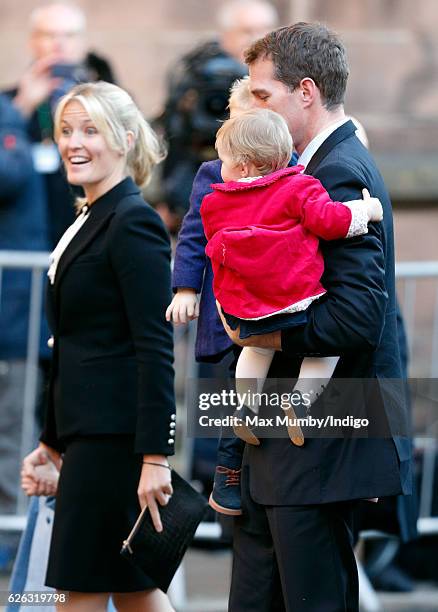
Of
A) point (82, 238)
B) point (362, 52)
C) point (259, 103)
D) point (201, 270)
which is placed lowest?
point (201, 270)

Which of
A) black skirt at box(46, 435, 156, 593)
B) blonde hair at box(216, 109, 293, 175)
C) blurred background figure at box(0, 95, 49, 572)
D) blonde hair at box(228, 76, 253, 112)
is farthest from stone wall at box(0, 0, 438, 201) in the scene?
blonde hair at box(216, 109, 293, 175)

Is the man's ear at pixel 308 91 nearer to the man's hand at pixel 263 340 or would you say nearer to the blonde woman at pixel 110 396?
the man's hand at pixel 263 340

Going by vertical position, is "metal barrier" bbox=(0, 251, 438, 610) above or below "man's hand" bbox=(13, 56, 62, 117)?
below

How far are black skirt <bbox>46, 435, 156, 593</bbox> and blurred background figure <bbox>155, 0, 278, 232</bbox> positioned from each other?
2419 millimetres

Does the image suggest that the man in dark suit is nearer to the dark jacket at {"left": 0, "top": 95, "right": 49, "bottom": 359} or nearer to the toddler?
the toddler

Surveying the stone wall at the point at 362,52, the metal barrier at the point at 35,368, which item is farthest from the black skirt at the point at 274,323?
the stone wall at the point at 362,52

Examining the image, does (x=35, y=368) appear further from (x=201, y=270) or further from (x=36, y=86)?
(x=201, y=270)

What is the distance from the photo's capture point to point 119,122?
4.14 m

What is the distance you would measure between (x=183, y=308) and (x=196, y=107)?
9.61ft

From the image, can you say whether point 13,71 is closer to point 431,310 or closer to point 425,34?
point 425,34

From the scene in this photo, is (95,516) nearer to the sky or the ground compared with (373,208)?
nearer to the ground

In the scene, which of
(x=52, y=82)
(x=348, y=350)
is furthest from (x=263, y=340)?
(x=52, y=82)

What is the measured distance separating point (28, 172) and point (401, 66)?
3.04 metres

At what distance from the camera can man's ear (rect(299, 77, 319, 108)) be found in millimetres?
3412
